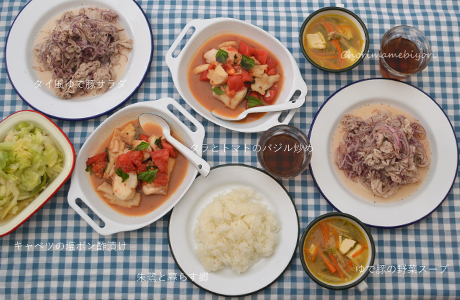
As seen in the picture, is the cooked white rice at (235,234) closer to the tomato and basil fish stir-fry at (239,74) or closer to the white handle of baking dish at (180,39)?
the tomato and basil fish stir-fry at (239,74)

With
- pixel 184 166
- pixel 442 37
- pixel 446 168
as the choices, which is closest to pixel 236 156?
pixel 184 166

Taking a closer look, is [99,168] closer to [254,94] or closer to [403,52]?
[254,94]

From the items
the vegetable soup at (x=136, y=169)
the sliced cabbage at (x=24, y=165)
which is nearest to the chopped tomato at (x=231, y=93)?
the vegetable soup at (x=136, y=169)

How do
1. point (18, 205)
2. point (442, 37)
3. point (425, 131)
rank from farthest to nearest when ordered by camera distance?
point (442, 37), point (425, 131), point (18, 205)

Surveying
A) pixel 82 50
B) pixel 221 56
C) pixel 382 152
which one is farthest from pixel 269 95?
pixel 82 50

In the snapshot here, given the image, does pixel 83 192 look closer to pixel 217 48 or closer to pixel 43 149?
pixel 43 149

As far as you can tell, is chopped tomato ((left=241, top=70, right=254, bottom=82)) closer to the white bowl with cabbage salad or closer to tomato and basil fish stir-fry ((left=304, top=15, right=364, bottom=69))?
tomato and basil fish stir-fry ((left=304, top=15, right=364, bottom=69))

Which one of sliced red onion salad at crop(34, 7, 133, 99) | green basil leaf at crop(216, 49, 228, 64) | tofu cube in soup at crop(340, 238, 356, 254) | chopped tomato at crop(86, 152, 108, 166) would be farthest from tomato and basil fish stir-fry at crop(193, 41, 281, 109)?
tofu cube in soup at crop(340, 238, 356, 254)
